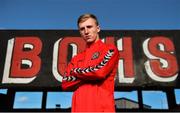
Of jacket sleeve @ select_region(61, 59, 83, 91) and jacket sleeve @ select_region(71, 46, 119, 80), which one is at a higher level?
jacket sleeve @ select_region(71, 46, 119, 80)

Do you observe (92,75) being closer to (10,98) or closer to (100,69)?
(100,69)

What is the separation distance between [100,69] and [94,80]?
0.12m

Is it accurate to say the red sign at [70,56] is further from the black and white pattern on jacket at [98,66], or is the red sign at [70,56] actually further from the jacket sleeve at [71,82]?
the black and white pattern on jacket at [98,66]

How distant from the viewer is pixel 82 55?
2.86 m

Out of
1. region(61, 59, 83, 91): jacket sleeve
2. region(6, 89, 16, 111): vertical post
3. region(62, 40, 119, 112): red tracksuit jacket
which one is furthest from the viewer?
region(6, 89, 16, 111): vertical post

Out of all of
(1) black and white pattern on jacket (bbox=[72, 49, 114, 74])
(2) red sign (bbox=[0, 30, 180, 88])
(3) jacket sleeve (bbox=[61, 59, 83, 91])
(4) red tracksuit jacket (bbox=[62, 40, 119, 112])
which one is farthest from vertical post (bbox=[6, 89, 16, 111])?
(1) black and white pattern on jacket (bbox=[72, 49, 114, 74])

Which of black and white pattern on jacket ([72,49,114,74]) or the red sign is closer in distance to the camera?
black and white pattern on jacket ([72,49,114,74])

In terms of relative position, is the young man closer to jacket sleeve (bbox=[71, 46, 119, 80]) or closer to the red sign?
jacket sleeve (bbox=[71, 46, 119, 80])

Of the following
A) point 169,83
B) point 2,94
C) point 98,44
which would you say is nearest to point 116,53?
point 98,44

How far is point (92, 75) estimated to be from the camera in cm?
248

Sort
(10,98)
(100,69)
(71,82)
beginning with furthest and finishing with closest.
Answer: (10,98)
(71,82)
(100,69)

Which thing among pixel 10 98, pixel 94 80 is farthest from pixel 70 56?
pixel 94 80

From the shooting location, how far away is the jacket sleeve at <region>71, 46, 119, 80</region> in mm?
2475

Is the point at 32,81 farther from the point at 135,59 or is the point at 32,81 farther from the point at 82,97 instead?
the point at 82,97
